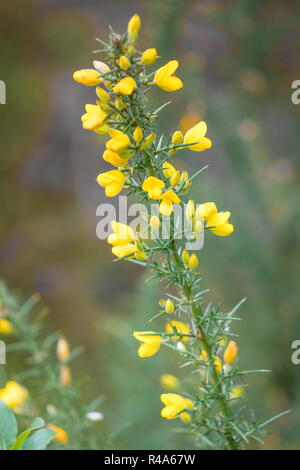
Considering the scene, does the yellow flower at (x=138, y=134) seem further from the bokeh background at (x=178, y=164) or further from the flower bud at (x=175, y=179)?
the bokeh background at (x=178, y=164)

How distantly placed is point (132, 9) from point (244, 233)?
4.31ft

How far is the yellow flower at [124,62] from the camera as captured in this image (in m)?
0.50

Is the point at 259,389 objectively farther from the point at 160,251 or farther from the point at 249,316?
the point at 160,251

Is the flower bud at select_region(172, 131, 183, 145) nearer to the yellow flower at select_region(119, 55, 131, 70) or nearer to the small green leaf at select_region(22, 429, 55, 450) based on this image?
the yellow flower at select_region(119, 55, 131, 70)

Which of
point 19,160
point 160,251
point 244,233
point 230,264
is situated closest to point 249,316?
point 230,264

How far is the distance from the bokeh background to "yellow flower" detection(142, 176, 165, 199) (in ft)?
2.03

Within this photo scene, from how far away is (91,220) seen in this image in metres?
2.38

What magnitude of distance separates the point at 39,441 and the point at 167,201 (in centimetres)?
33

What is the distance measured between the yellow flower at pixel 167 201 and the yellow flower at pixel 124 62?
0.13 meters

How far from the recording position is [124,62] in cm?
50

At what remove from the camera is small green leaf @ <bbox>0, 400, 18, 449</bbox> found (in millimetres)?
581

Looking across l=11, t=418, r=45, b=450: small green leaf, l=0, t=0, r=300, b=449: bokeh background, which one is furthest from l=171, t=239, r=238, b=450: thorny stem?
l=0, t=0, r=300, b=449: bokeh background

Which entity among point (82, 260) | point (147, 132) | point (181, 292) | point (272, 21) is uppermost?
point (272, 21)

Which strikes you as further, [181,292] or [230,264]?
[230,264]
